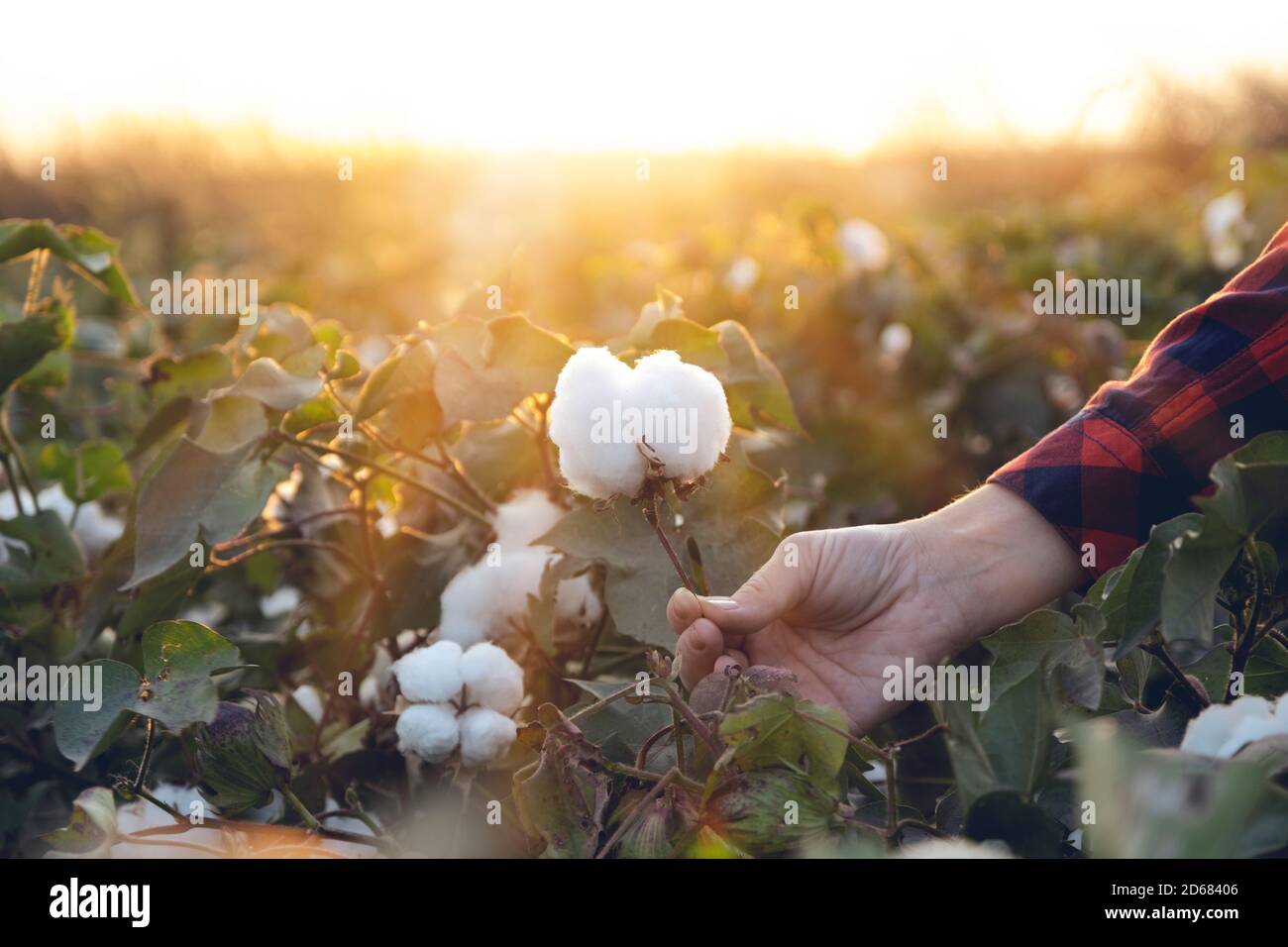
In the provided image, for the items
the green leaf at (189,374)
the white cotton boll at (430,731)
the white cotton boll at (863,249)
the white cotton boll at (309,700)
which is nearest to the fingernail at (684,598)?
the white cotton boll at (430,731)

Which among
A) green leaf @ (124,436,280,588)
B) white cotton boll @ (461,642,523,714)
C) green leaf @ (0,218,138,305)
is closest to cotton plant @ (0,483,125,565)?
green leaf @ (0,218,138,305)

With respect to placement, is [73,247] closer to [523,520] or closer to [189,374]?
[189,374]

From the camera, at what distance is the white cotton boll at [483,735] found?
2.81 ft

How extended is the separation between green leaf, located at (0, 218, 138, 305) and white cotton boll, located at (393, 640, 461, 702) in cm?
62

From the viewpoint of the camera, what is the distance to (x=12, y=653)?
3.86 feet

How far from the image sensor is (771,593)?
81 centimetres

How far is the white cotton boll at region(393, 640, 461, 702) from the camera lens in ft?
2.85

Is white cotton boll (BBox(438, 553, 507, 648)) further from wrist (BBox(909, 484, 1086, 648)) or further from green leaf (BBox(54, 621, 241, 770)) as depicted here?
wrist (BBox(909, 484, 1086, 648))

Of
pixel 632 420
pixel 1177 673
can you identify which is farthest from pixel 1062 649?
pixel 632 420

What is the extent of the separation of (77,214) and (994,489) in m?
6.61

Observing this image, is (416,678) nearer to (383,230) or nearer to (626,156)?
(383,230)

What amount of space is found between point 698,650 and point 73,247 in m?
0.86

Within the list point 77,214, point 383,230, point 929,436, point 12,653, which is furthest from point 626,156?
point 12,653

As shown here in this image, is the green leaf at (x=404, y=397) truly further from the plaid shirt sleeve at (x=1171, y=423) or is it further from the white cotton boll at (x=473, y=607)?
the plaid shirt sleeve at (x=1171, y=423)
